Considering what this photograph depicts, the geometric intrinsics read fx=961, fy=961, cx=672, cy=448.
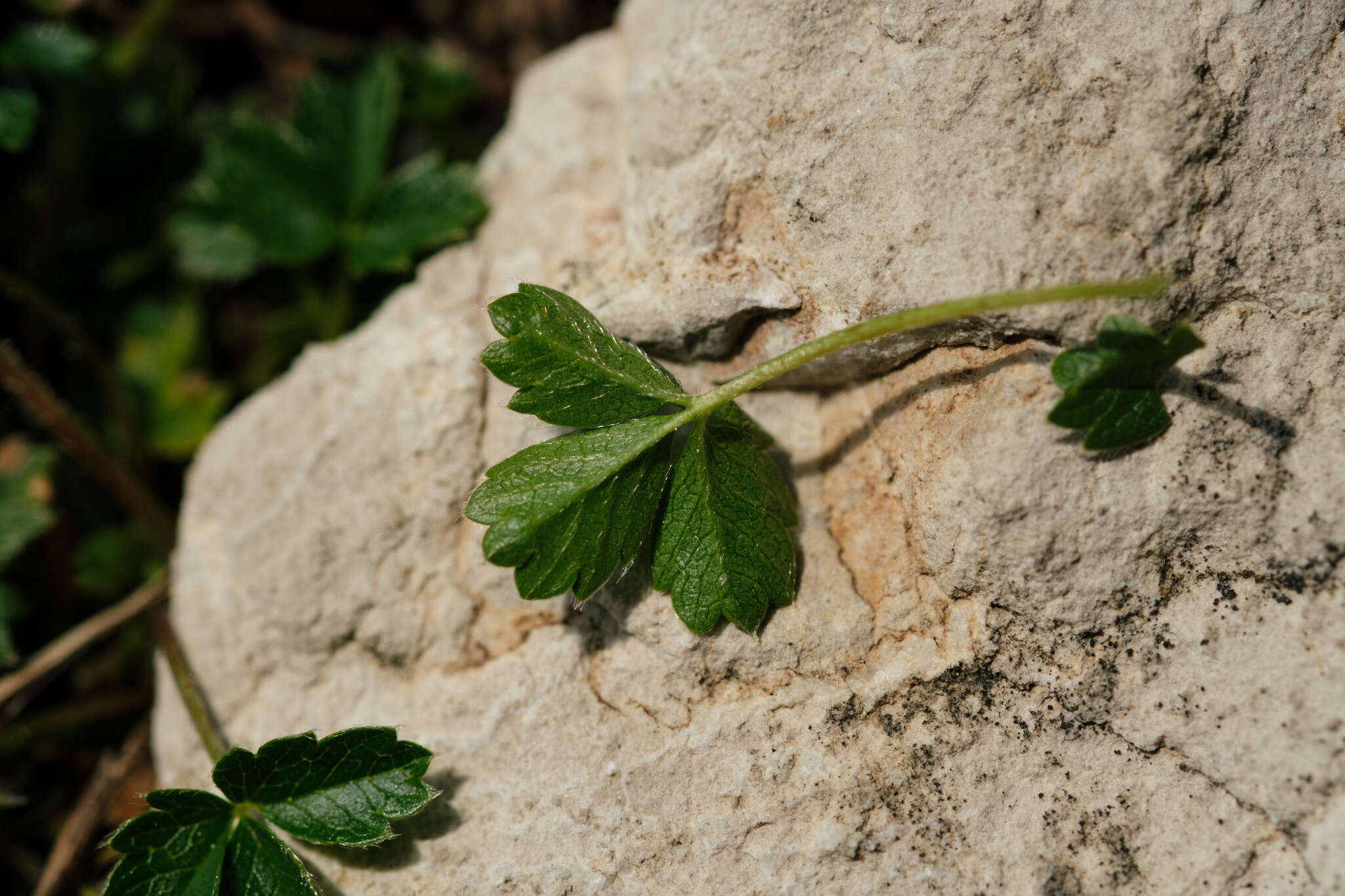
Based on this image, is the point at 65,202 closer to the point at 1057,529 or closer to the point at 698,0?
the point at 698,0

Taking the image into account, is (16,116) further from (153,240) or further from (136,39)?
(136,39)

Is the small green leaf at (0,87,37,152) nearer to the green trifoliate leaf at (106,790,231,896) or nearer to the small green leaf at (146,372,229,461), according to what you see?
the small green leaf at (146,372,229,461)

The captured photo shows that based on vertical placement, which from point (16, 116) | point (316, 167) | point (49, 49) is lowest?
point (316, 167)

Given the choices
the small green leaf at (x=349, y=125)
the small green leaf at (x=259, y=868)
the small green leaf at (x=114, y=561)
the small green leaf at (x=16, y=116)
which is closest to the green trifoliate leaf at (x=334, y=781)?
the small green leaf at (x=259, y=868)

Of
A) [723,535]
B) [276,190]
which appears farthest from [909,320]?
[276,190]

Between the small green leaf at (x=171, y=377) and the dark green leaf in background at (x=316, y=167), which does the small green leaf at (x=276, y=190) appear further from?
the small green leaf at (x=171, y=377)

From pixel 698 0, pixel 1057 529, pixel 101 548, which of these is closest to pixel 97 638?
pixel 101 548
